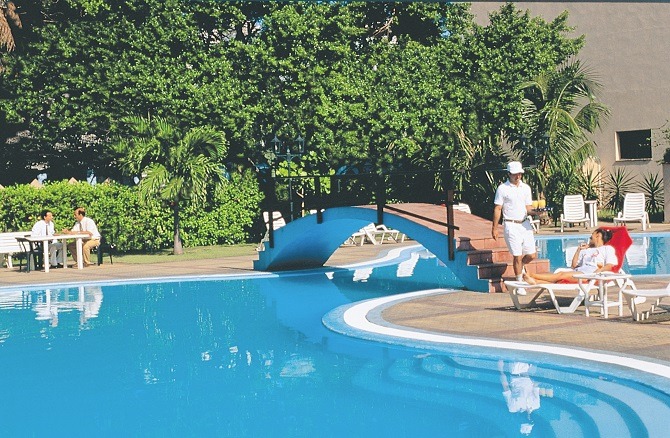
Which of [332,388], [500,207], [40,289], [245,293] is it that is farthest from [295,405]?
[40,289]

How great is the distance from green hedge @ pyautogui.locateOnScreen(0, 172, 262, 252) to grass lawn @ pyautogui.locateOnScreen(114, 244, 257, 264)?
464mm

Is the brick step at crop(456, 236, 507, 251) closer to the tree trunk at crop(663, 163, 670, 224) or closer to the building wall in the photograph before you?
the tree trunk at crop(663, 163, 670, 224)

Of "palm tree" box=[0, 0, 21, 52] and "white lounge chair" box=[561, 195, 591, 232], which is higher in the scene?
"palm tree" box=[0, 0, 21, 52]

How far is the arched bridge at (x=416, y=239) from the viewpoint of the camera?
15.6 m

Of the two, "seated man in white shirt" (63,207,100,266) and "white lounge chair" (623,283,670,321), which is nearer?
"white lounge chair" (623,283,670,321)

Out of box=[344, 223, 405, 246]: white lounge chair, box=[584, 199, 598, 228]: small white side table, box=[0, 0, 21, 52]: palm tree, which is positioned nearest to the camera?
box=[344, 223, 405, 246]: white lounge chair

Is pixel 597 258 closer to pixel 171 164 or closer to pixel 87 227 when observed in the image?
pixel 87 227

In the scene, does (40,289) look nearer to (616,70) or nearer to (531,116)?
(531,116)

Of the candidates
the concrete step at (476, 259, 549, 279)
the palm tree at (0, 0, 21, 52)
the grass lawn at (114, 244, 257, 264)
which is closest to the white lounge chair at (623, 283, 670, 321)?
the concrete step at (476, 259, 549, 279)

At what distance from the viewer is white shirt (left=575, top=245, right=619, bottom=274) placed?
41.9ft

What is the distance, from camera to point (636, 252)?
22250 millimetres

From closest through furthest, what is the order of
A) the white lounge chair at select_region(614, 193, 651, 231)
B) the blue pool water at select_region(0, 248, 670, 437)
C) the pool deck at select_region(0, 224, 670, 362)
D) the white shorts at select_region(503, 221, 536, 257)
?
the blue pool water at select_region(0, 248, 670, 437), the pool deck at select_region(0, 224, 670, 362), the white shorts at select_region(503, 221, 536, 257), the white lounge chair at select_region(614, 193, 651, 231)

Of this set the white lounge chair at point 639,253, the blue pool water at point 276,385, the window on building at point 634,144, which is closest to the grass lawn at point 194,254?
the white lounge chair at point 639,253

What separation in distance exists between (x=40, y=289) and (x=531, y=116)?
703 inches
